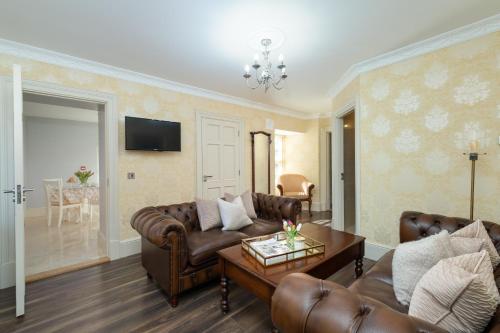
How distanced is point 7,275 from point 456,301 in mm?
3742

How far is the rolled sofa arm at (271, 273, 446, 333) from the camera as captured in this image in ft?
2.38

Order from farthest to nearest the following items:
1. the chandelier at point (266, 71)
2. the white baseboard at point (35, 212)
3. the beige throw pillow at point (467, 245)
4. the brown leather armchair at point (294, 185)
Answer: the brown leather armchair at point (294, 185), the white baseboard at point (35, 212), the chandelier at point (266, 71), the beige throw pillow at point (467, 245)

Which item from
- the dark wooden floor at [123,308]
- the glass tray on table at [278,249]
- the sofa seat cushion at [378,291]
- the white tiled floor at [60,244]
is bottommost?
the dark wooden floor at [123,308]

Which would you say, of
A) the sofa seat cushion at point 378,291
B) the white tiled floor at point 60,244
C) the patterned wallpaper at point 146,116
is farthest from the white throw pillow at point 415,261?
the white tiled floor at point 60,244

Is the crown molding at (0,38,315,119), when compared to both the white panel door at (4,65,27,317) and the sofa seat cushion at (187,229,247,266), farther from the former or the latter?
the sofa seat cushion at (187,229,247,266)

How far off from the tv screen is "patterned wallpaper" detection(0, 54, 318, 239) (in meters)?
0.12

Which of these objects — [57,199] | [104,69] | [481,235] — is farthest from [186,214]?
[57,199]

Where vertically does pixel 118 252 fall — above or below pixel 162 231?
below

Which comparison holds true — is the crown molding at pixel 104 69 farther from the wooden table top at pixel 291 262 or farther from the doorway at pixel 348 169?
the wooden table top at pixel 291 262

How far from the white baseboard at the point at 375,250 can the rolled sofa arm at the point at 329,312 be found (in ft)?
8.06

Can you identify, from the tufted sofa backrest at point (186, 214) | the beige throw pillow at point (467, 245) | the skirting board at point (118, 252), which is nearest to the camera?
the beige throw pillow at point (467, 245)

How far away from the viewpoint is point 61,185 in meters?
4.53

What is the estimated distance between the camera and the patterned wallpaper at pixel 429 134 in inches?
88.4

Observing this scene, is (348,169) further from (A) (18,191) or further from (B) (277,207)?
(A) (18,191)
